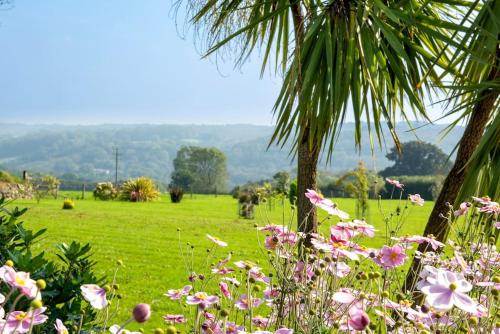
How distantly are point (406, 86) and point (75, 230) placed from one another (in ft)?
31.5

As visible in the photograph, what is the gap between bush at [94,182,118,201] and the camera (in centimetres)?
2636

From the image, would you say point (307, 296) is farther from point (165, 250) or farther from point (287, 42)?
point (165, 250)

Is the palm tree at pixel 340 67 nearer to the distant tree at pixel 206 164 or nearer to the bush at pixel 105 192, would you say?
the bush at pixel 105 192

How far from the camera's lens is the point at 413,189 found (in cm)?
4791

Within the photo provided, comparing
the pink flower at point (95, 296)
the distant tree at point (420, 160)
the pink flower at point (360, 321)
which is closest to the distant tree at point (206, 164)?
the distant tree at point (420, 160)

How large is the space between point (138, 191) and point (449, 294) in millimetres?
25735

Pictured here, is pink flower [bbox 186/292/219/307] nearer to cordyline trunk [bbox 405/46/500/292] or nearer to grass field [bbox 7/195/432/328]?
grass field [bbox 7/195/432/328]

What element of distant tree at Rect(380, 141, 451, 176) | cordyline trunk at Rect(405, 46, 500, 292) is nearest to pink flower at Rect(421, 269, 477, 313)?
cordyline trunk at Rect(405, 46, 500, 292)

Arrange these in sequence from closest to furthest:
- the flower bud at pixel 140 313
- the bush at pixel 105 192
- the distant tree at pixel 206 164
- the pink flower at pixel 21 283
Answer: the flower bud at pixel 140 313
the pink flower at pixel 21 283
the bush at pixel 105 192
the distant tree at pixel 206 164

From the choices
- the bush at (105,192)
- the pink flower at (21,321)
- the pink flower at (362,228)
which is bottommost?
the bush at (105,192)

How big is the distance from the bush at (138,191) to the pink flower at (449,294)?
83.2 feet

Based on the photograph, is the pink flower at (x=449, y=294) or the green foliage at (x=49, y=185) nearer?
the pink flower at (x=449, y=294)

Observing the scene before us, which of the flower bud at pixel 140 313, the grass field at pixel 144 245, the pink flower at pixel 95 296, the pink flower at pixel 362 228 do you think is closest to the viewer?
the flower bud at pixel 140 313

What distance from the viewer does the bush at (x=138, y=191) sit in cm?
2575
